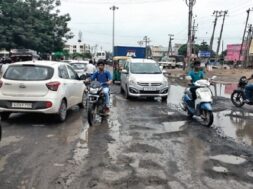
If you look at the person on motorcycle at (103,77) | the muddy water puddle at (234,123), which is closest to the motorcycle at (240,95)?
the muddy water puddle at (234,123)

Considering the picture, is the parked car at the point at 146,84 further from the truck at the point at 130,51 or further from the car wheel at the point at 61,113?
the truck at the point at 130,51

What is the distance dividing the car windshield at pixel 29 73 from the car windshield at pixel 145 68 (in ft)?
24.3

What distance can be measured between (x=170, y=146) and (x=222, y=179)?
215 centimetres

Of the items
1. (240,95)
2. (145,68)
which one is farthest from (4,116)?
(240,95)

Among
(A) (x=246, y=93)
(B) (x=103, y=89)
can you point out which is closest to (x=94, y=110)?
(B) (x=103, y=89)

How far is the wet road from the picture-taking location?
18.0 ft

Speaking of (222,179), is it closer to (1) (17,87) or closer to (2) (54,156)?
(2) (54,156)

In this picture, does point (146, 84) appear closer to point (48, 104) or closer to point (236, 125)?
point (236, 125)

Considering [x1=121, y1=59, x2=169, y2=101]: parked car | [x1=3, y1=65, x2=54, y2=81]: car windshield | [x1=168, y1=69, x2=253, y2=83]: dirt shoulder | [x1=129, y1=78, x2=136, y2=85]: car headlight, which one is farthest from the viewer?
[x1=168, y1=69, x2=253, y2=83]: dirt shoulder

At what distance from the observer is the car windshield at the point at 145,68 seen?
56.1 ft

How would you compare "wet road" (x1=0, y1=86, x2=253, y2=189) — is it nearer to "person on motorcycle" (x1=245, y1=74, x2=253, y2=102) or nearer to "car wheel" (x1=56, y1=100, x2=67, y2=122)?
"car wheel" (x1=56, y1=100, x2=67, y2=122)

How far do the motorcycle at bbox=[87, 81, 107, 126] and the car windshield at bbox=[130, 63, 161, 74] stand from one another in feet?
21.8

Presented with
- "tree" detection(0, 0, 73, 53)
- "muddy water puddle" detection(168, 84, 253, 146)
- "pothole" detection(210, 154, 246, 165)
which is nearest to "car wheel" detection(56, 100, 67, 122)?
"muddy water puddle" detection(168, 84, 253, 146)

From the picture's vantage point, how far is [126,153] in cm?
704
